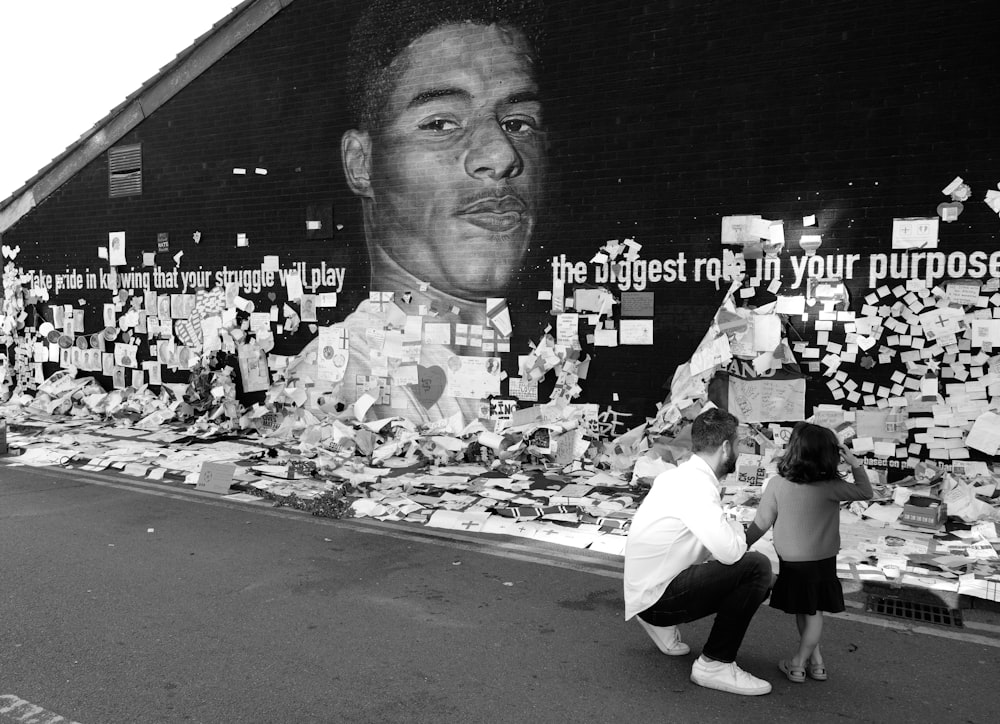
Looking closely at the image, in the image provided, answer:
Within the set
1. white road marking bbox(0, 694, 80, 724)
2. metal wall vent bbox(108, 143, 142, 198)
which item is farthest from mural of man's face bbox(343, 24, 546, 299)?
white road marking bbox(0, 694, 80, 724)

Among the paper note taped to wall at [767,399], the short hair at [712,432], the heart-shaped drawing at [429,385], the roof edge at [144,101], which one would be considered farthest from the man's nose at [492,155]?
the short hair at [712,432]

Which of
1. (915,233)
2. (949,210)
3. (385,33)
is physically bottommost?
(915,233)

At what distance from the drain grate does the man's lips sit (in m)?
6.33

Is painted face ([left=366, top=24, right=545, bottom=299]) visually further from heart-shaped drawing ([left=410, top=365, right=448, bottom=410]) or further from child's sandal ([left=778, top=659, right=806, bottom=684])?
child's sandal ([left=778, top=659, right=806, bottom=684])

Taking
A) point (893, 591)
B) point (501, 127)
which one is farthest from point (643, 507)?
point (501, 127)

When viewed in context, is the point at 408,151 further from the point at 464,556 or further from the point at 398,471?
the point at 464,556

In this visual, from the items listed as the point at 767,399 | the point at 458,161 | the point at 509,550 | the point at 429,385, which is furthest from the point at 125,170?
the point at 767,399

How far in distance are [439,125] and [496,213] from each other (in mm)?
1557

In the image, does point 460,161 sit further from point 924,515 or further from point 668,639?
point 668,639

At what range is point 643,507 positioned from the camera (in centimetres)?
422

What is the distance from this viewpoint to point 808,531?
13.2ft

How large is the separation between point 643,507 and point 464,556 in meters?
2.46

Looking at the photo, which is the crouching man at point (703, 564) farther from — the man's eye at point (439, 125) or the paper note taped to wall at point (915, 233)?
the man's eye at point (439, 125)

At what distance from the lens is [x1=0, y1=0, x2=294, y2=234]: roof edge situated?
40.1 feet
